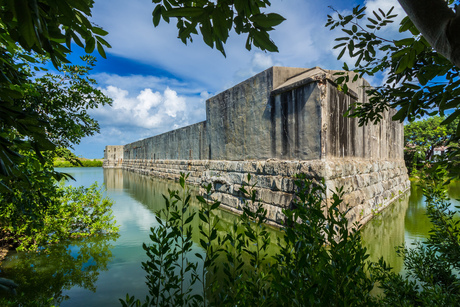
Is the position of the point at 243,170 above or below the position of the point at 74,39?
below

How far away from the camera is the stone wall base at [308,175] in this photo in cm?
509

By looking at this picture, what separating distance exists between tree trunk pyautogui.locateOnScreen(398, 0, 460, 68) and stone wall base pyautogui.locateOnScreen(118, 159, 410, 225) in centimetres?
293

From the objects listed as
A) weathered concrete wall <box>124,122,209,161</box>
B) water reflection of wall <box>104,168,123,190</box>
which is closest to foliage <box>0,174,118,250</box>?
weathered concrete wall <box>124,122,209,161</box>

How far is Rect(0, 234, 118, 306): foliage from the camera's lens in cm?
283

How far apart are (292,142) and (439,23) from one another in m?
4.87

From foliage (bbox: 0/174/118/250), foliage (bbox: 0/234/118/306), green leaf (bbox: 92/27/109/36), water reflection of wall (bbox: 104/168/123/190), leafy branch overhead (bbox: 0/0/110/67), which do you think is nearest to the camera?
leafy branch overhead (bbox: 0/0/110/67)

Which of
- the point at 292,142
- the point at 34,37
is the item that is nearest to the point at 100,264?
the point at 34,37

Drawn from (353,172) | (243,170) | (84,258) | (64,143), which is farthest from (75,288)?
(353,172)

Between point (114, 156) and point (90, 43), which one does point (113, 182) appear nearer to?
point (90, 43)

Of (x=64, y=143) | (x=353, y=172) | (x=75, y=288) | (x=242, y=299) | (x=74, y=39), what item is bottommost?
(x=75, y=288)

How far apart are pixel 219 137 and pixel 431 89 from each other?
750 centimetres

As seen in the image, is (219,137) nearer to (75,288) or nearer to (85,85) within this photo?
(85,85)

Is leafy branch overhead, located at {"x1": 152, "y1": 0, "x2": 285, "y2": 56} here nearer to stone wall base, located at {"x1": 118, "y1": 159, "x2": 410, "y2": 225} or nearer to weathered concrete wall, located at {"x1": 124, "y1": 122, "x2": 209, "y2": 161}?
stone wall base, located at {"x1": 118, "y1": 159, "x2": 410, "y2": 225}

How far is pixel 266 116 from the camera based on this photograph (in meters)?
6.48
